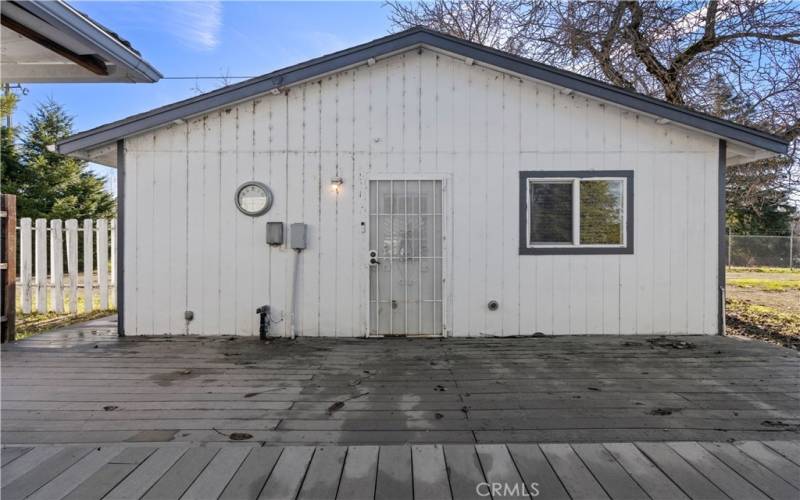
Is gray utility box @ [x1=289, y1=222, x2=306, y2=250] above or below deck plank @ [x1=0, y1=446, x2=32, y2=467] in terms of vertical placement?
above

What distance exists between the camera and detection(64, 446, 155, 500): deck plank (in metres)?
1.96

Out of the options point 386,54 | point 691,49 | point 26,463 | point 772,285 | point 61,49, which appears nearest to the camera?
point 26,463

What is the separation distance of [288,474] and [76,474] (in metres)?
1.09

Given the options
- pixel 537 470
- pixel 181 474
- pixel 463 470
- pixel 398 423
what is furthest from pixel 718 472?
pixel 181 474

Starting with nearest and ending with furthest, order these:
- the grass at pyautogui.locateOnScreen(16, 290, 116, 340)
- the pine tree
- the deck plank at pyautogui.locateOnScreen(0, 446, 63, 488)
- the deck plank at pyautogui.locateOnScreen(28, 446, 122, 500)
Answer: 1. the deck plank at pyautogui.locateOnScreen(28, 446, 122, 500)
2. the deck plank at pyautogui.locateOnScreen(0, 446, 63, 488)
3. the grass at pyautogui.locateOnScreen(16, 290, 116, 340)
4. the pine tree

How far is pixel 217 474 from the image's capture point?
2.12 m

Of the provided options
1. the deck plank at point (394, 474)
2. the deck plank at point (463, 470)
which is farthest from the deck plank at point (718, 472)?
the deck plank at point (394, 474)

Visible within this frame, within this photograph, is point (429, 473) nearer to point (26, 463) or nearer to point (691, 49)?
point (26, 463)

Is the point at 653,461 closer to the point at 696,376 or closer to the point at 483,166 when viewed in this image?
the point at 696,376

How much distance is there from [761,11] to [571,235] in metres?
4.99

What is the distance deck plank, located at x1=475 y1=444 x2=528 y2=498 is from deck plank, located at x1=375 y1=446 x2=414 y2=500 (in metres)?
0.40

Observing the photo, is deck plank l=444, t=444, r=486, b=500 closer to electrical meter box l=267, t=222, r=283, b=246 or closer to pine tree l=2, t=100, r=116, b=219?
electrical meter box l=267, t=222, r=283, b=246

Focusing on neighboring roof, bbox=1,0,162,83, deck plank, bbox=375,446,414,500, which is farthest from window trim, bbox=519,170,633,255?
neighboring roof, bbox=1,0,162,83

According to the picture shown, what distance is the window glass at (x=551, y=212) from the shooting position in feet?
16.9
